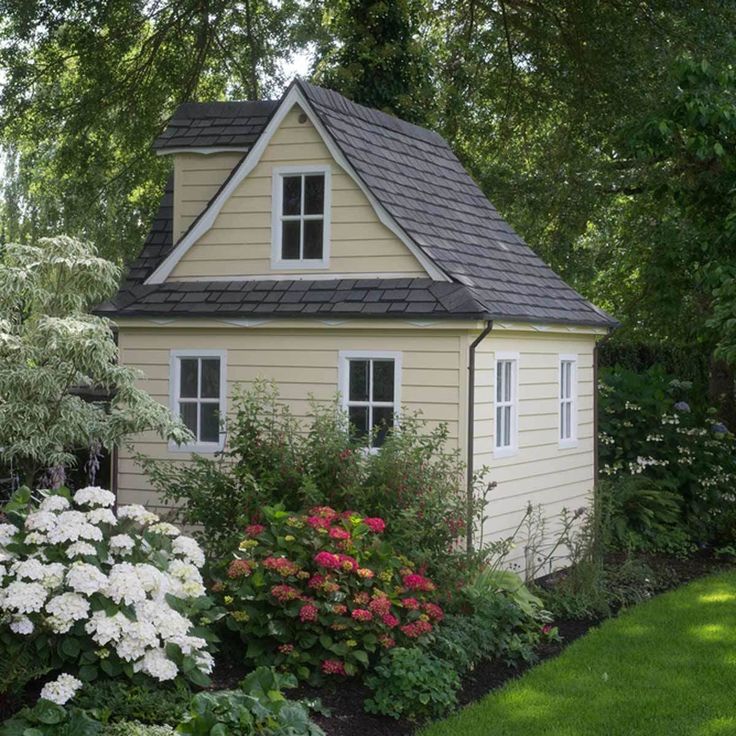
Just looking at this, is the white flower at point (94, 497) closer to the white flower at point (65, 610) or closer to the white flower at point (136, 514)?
the white flower at point (136, 514)

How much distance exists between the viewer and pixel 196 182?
13.8 m

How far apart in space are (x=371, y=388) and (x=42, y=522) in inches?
199

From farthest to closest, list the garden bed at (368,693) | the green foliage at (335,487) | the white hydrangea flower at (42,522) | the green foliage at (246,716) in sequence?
1. the green foliage at (335,487)
2. the garden bed at (368,693)
3. the white hydrangea flower at (42,522)
4. the green foliage at (246,716)

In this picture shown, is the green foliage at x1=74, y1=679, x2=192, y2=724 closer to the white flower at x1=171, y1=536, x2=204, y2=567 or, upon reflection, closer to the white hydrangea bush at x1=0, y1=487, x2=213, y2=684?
the white hydrangea bush at x1=0, y1=487, x2=213, y2=684

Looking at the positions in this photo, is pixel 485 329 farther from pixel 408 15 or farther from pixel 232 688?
pixel 408 15

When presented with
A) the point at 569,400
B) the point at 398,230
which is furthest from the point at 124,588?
the point at 569,400

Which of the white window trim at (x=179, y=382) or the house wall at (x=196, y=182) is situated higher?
the house wall at (x=196, y=182)

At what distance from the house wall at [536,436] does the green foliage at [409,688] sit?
365 centimetres

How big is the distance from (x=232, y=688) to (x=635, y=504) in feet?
25.8

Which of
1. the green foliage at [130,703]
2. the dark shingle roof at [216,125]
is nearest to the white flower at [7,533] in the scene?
the green foliage at [130,703]

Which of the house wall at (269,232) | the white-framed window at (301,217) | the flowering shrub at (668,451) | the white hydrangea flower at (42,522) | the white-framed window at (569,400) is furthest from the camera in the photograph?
the flowering shrub at (668,451)

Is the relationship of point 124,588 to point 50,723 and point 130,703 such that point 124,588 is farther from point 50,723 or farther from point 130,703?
point 50,723

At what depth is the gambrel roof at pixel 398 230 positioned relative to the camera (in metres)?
11.5

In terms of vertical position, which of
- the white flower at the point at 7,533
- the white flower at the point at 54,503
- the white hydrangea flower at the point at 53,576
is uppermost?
the white flower at the point at 54,503
